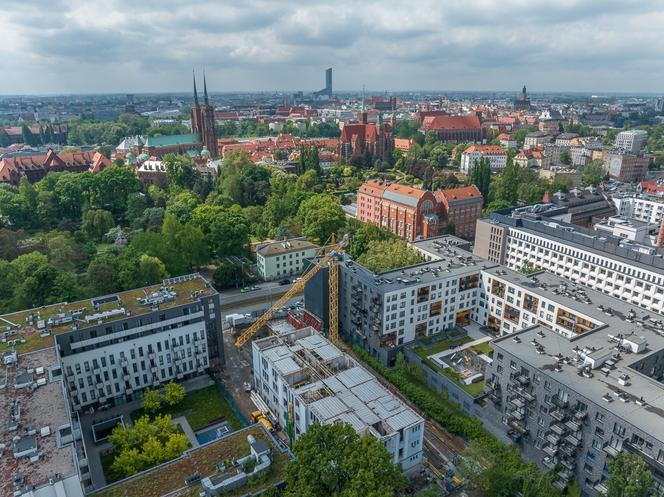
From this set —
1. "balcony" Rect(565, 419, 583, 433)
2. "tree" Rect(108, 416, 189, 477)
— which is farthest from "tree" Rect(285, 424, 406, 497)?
"balcony" Rect(565, 419, 583, 433)

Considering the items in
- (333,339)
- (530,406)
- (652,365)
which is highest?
(652,365)

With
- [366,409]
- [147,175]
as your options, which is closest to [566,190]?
[366,409]

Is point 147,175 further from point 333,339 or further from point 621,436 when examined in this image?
point 621,436

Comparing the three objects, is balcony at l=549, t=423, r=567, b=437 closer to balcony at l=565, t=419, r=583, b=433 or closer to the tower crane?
balcony at l=565, t=419, r=583, b=433

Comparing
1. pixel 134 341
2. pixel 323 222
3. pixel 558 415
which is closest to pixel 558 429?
pixel 558 415

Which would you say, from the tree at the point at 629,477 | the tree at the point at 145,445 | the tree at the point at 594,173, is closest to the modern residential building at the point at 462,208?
the tree at the point at 594,173

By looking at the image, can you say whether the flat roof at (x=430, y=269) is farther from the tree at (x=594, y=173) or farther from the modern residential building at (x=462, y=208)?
the tree at (x=594, y=173)
